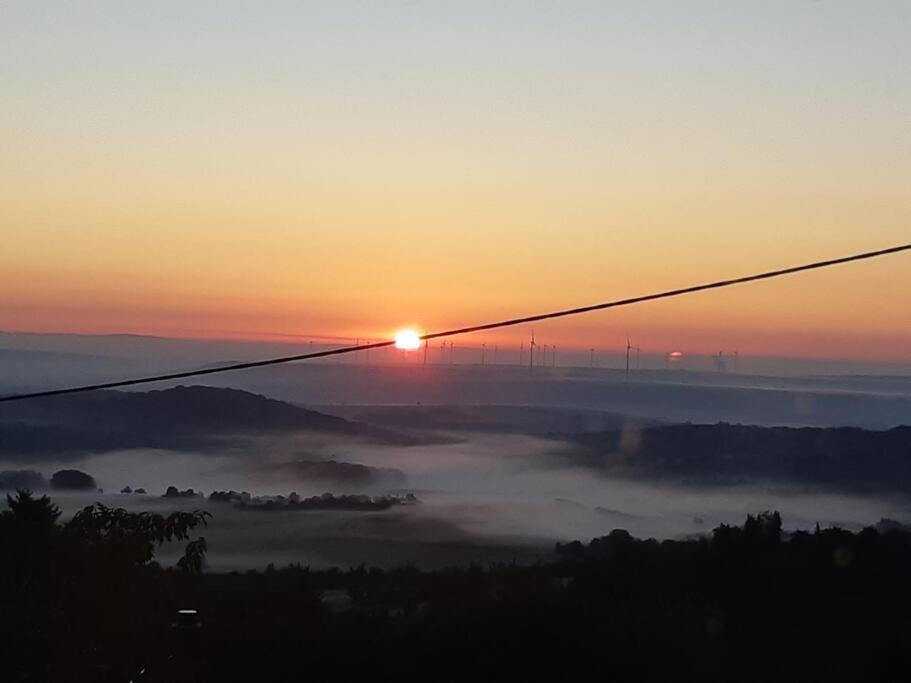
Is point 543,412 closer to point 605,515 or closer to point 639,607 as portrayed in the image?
point 605,515

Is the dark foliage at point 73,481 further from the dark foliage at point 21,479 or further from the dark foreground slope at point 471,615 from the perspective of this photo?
the dark foreground slope at point 471,615

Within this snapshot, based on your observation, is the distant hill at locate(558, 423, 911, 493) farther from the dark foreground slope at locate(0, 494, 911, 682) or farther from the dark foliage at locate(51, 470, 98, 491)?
the dark foreground slope at locate(0, 494, 911, 682)

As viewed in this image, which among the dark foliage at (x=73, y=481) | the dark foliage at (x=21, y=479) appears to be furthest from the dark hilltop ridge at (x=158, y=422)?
the dark foliage at (x=21, y=479)

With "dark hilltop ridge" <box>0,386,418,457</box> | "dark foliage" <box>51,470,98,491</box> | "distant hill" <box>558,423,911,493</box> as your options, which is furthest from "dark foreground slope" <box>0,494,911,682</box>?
"dark hilltop ridge" <box>0,386,418,457</box>

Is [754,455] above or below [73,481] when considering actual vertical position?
above

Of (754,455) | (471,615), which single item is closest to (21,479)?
(471,615)

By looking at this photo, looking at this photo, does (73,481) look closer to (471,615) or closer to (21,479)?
(21,479)

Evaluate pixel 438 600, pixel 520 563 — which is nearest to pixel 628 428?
pixel 520 563
